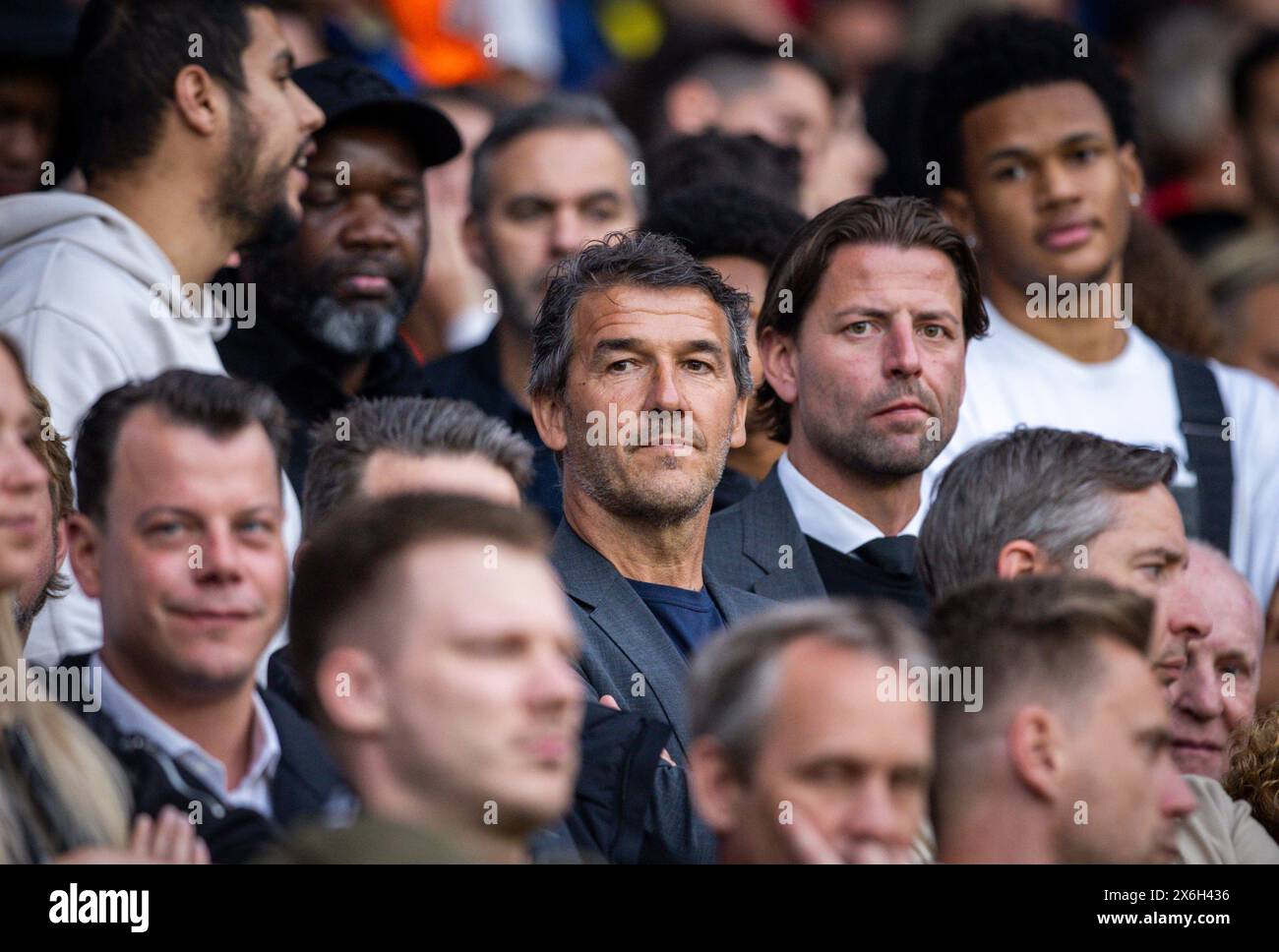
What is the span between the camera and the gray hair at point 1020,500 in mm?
4504

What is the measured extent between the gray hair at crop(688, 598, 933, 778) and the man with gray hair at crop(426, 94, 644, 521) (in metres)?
3.08

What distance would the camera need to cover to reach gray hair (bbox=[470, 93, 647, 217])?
6812 millimetres

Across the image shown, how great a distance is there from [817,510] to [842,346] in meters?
0.39

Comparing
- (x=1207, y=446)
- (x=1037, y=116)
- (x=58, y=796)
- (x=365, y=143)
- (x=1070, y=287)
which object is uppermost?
(x=1037, y=116)

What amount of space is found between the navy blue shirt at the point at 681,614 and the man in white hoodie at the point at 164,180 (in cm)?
84

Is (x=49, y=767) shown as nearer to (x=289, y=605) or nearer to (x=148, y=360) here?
(x=289, y=605)

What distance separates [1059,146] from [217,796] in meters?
3.58

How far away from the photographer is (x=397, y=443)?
4.43 m

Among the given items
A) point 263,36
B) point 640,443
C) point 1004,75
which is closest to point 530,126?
point 263,36

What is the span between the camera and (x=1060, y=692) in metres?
3.64

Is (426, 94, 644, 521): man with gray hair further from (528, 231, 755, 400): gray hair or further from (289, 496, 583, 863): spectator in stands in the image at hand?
(289, 496, 583, 863): spectator in stands

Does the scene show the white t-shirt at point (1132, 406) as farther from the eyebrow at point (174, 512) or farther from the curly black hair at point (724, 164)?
the eyebrow at point (174, 512)

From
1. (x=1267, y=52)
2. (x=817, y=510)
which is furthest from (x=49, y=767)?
(x=1267, y=52)

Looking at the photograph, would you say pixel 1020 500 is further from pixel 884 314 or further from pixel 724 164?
pixel 724 164
